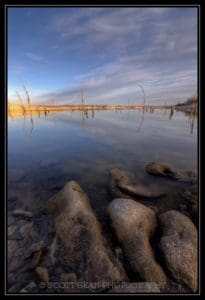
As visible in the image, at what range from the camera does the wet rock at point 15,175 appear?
987cm

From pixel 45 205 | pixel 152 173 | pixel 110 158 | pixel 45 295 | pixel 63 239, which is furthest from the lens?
pixel 110 158

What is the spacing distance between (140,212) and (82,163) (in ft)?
22.6

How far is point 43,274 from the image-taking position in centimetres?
454

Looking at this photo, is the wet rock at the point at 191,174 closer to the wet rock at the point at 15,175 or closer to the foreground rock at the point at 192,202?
the foreground rock at the point at 192,202

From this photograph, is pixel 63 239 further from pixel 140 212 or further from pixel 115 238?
pixel 140 212

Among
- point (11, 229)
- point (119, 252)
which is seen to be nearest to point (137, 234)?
point (119, 252)

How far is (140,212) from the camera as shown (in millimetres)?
5809

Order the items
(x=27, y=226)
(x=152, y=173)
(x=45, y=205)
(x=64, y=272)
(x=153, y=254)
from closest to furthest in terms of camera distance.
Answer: (x=64, y=272), (x=153, y=254), (x=27, y=226), (x=45, y=205), (x=152, y=173)

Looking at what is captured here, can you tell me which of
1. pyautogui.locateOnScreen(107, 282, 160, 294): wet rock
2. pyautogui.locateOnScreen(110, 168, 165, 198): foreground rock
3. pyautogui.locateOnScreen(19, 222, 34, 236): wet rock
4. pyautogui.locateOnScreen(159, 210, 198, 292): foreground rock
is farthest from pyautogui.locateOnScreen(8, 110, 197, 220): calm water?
pyautogui.locateOnScreen(107, 282, 160, 294): wet rock

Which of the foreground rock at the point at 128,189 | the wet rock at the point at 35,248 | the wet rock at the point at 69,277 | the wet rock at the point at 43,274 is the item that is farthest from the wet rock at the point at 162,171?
the wet rock at the point at 43,274

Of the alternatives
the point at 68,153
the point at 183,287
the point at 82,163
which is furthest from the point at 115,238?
the point at 68,153

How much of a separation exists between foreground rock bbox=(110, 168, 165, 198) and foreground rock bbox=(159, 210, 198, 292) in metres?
2.24

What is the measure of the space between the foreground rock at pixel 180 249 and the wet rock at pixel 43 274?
9.40 ft

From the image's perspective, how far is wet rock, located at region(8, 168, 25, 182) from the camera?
388 inches
